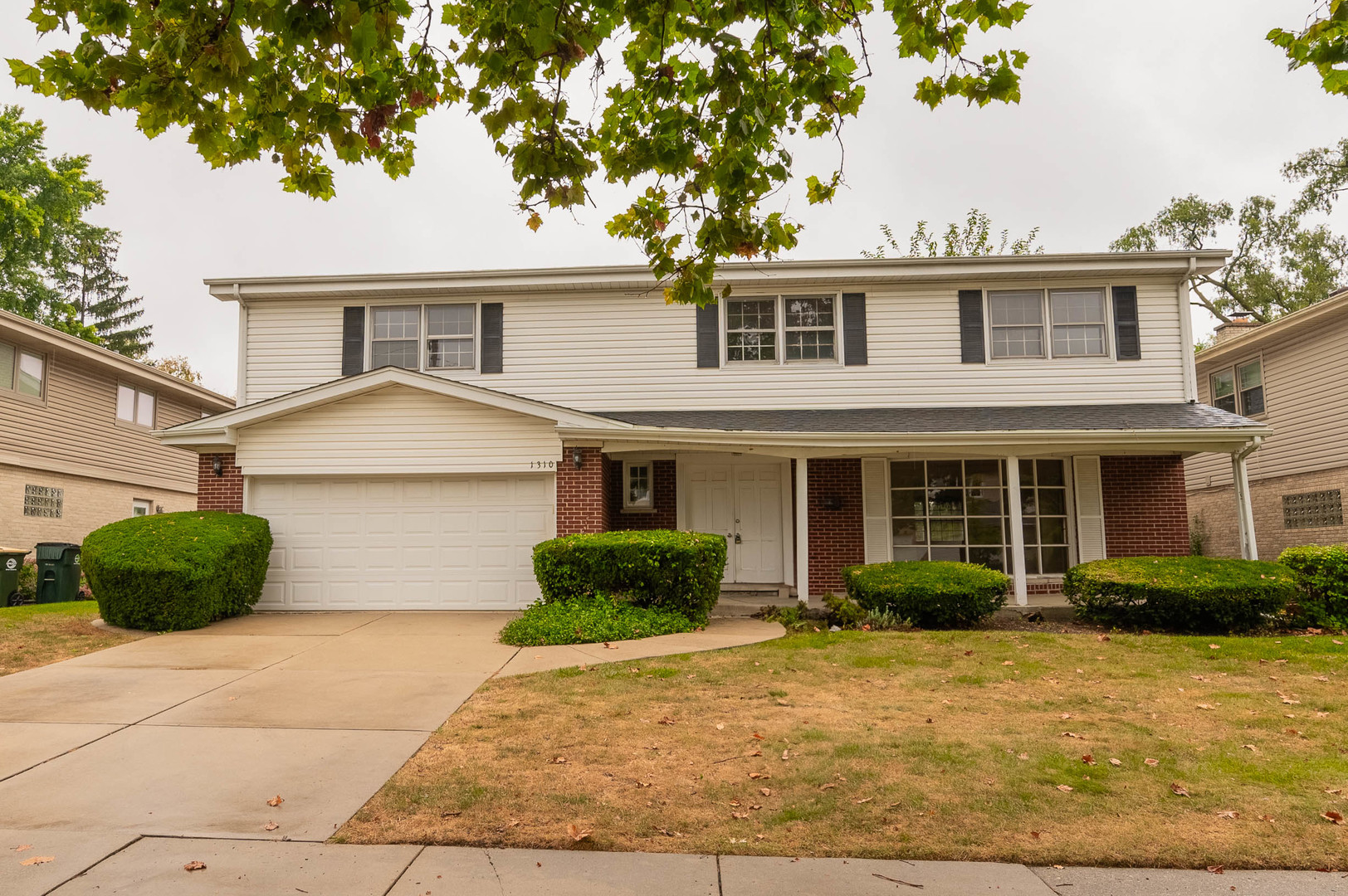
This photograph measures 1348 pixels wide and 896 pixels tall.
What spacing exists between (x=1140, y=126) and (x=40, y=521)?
35.4 metres

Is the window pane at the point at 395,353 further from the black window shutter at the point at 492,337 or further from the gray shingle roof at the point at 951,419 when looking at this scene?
the gray shingle roof at the point at 951,419

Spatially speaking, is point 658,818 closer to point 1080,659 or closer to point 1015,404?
point 1080,659

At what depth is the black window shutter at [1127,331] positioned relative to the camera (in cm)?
1405

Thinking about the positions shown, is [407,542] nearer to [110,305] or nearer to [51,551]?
[51,551]

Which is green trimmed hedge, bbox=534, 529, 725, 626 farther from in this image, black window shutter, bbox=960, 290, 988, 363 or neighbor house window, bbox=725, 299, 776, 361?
black window shutter, bbox=960, 290, 988, 363

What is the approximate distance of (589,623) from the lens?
9891mm

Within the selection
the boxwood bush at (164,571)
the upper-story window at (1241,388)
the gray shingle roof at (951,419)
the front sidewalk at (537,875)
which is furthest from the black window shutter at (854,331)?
the front sidewalk at (537,875)

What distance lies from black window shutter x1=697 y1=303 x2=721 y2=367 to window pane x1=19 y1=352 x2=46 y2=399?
536 inches

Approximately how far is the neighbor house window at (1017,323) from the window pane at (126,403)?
63.2 ft

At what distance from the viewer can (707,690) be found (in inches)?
283

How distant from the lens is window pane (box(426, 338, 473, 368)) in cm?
1473

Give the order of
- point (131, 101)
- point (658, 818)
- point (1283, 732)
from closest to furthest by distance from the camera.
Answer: point (658, 818), point (131, 101), point (1283, 732)

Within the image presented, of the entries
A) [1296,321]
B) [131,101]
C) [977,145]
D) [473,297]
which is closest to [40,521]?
[473,297]

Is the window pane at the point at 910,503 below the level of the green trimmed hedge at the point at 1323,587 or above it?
above
